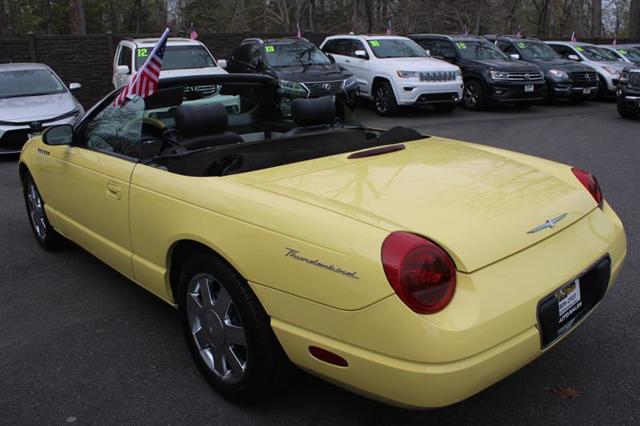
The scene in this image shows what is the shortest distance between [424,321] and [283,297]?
61 centimetres

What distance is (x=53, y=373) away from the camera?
3.19 meters

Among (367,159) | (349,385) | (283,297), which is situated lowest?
(349,385)

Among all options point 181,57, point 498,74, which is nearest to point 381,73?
point 498,74

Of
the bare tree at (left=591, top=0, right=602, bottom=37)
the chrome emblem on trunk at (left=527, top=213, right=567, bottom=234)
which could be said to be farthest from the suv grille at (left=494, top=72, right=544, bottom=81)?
the bare tree at (left=591, top=0, right=602, bottom=37)

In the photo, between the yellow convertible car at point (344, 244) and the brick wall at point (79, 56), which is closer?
the yellow convertible car at point (344, 244)

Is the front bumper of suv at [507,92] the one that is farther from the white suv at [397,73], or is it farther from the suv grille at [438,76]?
the suv grille at [438,76]

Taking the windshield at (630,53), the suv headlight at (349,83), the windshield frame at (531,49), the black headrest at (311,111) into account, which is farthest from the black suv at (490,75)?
the black headrest at (311,111)

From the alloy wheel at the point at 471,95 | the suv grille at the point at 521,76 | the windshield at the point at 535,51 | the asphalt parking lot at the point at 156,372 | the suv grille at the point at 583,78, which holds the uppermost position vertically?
the windshield at the point at 535,51

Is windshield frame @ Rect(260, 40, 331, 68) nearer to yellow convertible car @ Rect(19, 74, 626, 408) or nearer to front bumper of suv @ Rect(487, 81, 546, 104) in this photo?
front bumper of suv @ Rect(487, 81, 546, 104)

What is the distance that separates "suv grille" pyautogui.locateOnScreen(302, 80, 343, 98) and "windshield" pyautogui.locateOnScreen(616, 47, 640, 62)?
10.9m

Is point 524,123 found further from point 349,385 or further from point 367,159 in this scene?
point 349,385

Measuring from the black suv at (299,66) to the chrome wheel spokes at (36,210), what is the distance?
723 cm

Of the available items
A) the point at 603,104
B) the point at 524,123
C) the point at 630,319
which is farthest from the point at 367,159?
the point at 603,104

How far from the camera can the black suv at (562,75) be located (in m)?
15.3
